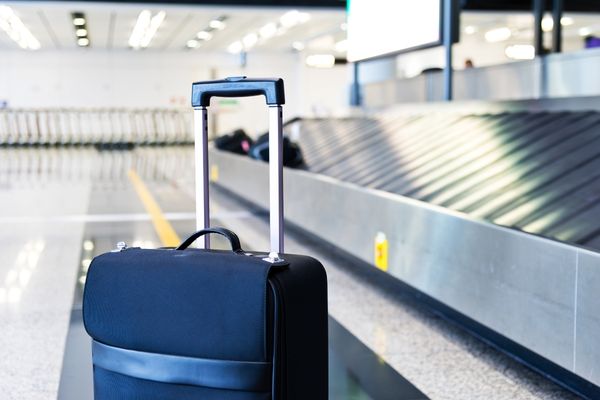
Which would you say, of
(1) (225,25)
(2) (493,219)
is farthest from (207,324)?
(1) (225,25)

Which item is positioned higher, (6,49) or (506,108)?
(6,49)

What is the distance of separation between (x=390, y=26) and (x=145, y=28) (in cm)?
1886

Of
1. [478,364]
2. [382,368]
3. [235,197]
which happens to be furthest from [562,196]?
[235,197]

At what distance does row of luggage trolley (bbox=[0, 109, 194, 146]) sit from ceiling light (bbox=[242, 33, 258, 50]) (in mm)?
3642

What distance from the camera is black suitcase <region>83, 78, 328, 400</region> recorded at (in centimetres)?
212

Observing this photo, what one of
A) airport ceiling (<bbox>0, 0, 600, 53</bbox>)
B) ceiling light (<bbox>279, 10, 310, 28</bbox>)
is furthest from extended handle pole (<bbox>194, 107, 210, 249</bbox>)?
ceiling light (<bbox>279, 10, 310, 28</bbox>)

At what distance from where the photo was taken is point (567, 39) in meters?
31.2

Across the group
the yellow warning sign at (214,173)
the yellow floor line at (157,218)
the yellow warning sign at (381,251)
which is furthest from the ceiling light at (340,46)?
the yellow warning sign at (381,251)

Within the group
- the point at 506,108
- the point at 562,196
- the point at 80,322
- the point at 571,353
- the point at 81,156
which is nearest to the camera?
the point at 571,353

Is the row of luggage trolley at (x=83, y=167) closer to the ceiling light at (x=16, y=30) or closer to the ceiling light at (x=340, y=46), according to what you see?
the ceiling light at (x=16, y=30)

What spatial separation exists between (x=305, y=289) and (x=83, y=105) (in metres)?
31.0

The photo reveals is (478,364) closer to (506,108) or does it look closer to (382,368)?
(382,368)

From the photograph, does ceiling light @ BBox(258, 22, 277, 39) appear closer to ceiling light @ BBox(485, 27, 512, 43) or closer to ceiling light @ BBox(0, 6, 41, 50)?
ceiling light @ BBox(0, 6, 41, 50)

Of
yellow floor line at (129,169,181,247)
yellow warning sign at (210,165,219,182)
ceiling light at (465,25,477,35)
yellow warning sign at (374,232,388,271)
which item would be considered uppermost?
ceiling light at (465,25,477,35)
